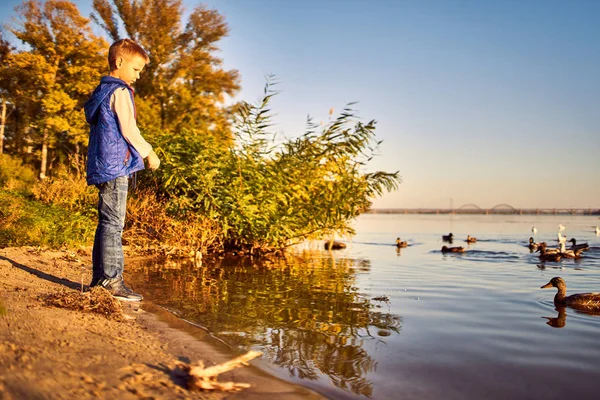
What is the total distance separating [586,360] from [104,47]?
2972cm

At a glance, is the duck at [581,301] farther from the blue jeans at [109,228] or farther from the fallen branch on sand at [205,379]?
the blue jeans at [109,228]

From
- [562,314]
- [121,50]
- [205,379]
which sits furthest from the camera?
[562,314]

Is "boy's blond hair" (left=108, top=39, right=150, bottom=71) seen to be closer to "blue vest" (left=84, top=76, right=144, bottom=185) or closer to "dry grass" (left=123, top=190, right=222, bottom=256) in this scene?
"blue vest" (left=84, top=76, right=144, bottom=185)

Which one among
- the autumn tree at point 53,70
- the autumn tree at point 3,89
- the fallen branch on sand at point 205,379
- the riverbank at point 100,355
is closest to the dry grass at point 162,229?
the riverbank at point 100,355

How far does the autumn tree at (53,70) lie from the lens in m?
25.9

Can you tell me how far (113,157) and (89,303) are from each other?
1552 millimetres

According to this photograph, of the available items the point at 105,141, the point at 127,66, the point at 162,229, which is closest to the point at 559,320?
the point at 105,141

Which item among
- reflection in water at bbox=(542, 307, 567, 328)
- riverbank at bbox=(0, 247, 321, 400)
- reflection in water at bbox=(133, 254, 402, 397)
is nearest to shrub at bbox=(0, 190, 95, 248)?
reflection in water at bbox=(133, 254, 402, 397)

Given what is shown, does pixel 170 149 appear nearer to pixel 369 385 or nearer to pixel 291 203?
pixel 291 203

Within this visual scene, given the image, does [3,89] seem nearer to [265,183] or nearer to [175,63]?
[175,63]

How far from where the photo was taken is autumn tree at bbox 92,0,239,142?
104 ft

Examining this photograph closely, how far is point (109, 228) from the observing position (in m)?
4.99

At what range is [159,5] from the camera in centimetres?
3306

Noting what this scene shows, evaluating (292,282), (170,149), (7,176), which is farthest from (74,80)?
(292,282)
